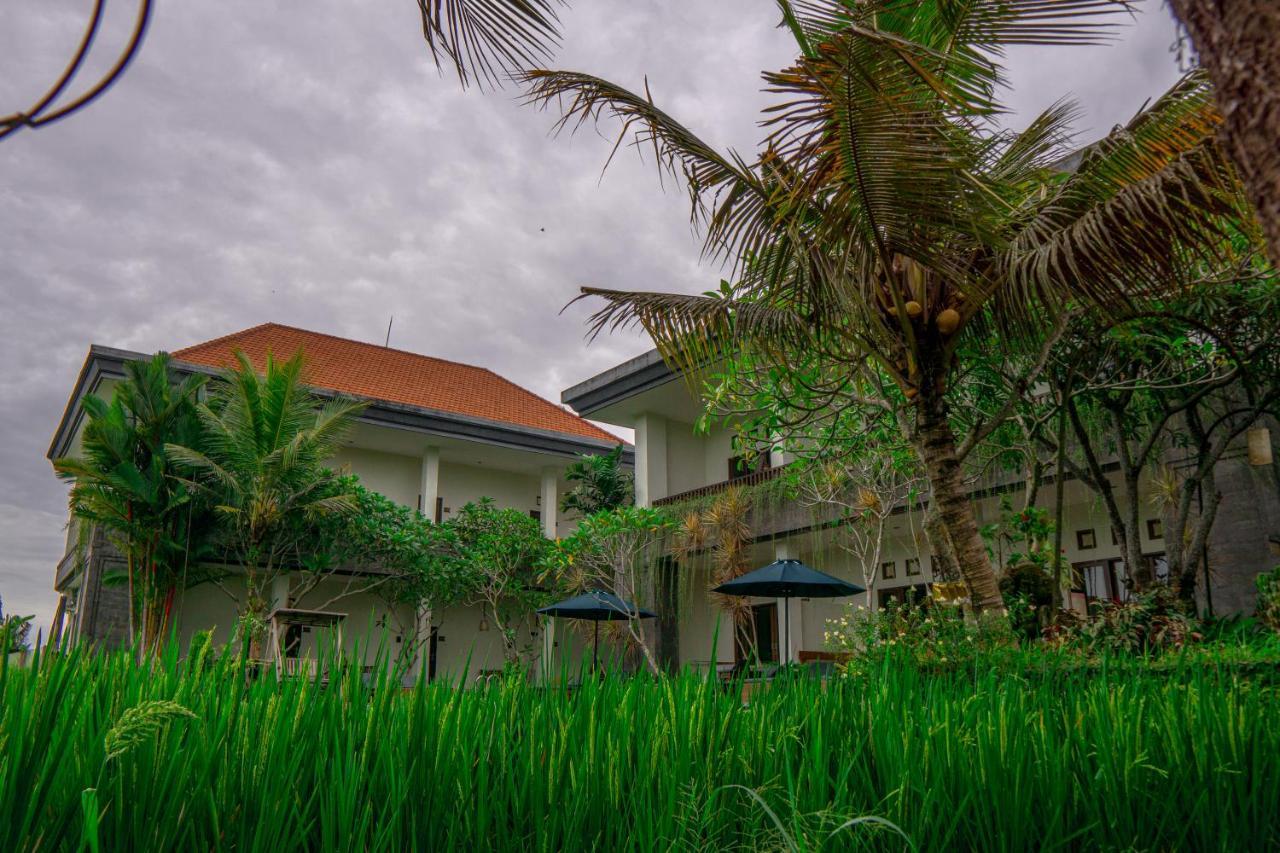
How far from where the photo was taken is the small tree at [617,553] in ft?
53.9

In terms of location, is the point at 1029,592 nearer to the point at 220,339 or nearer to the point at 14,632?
the point at 14,632

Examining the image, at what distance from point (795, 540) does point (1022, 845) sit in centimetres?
1541

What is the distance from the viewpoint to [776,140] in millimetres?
5586

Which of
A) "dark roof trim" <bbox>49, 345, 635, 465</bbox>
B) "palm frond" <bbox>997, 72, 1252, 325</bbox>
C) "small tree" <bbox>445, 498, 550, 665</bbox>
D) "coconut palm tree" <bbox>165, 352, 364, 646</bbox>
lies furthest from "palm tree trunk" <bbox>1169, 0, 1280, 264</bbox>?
"dark roof trim" <bbox>49, 345, 635, 465</bbox>

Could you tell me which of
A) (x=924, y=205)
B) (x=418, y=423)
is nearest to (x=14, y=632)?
(x=924, y=205)

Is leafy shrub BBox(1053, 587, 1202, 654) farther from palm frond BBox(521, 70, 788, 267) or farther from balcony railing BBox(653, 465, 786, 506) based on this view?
balcony railing BBox(653, 465, 786, 506)

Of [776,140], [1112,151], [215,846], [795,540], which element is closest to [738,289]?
[776,140]

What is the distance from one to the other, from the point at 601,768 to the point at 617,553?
48.4 ft

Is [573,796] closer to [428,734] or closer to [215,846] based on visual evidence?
[428,734]

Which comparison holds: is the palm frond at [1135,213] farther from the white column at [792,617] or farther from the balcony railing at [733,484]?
the white column at [792,617]

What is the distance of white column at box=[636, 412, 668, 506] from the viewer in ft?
66.0

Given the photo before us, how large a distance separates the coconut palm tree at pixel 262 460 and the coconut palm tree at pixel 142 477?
0.41 meters

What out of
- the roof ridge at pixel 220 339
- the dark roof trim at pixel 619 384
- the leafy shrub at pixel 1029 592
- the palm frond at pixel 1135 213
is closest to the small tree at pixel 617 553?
the dark roof trim at pixel 619 384

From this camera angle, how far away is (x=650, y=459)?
20328 mm
